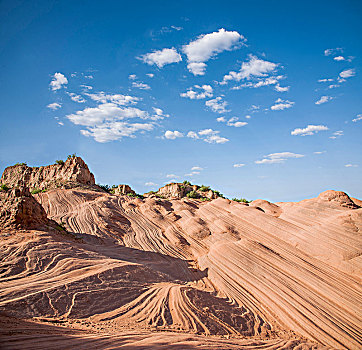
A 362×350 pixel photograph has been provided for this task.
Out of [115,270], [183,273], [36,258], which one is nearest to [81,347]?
[115,270]

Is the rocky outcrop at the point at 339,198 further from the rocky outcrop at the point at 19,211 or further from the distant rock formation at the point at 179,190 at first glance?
the distant rock formation at the point at 179,190

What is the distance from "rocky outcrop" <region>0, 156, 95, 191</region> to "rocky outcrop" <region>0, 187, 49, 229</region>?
1515cm

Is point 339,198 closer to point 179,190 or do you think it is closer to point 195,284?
point 195,284

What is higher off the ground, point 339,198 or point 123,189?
point 123,189

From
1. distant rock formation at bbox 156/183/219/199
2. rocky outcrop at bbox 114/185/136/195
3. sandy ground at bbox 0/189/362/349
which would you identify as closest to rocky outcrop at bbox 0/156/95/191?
rocky outcrop at bbox 114/185/136/195

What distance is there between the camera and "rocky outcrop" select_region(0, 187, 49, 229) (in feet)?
35.3

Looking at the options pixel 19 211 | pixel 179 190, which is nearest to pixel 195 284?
pixel 19 211

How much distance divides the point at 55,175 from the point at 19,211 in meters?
22.5

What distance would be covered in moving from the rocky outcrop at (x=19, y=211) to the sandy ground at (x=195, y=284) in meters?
0.78

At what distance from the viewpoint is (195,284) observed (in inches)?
430

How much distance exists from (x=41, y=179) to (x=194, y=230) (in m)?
25.1

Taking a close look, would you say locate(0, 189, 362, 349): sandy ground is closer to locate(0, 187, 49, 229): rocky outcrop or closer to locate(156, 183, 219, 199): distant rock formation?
locate(0, 187, 49, 229): rocky outcrop

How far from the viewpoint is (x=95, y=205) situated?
20.4m

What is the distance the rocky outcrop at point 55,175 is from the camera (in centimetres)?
2914
